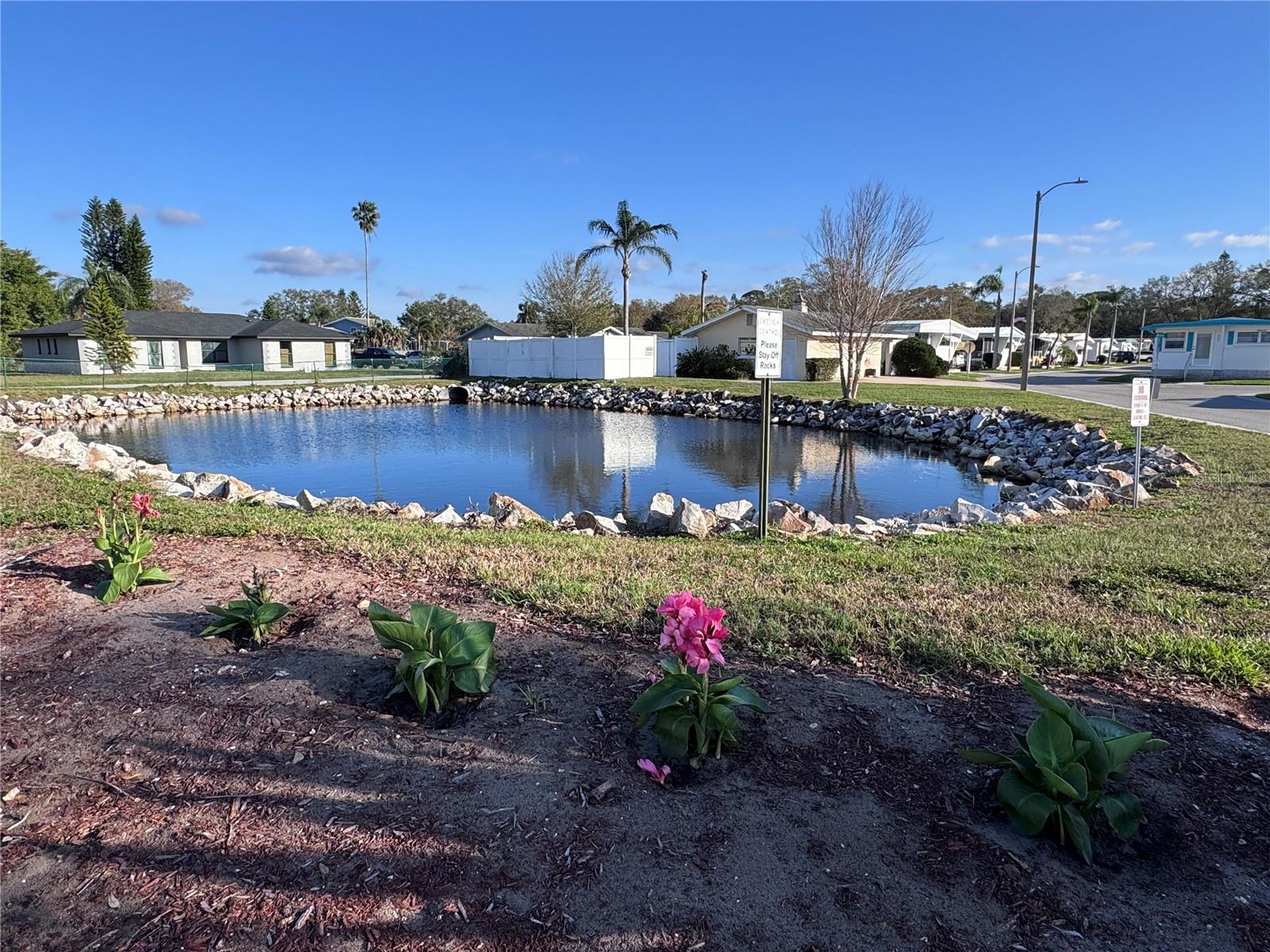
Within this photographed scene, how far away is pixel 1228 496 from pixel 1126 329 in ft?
241

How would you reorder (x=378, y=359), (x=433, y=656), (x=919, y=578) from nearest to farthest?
(x=433, y=656)
(x=919, y=578)
(x=378, y=359)

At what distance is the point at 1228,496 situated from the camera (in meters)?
7.78

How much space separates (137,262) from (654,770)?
64014 mm

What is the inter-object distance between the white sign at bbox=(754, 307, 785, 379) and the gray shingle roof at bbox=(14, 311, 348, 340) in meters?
42.6

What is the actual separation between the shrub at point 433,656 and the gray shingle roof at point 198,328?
44.0 metres

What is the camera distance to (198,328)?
139 feet

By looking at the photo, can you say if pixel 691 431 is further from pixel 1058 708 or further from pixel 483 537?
pixel 1058 708

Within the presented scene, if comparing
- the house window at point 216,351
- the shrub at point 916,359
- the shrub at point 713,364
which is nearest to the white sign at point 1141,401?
the shrub at point 713,364

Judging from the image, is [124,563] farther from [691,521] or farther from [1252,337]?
[1252,337]

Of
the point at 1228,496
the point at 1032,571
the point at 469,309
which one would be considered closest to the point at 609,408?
the point at 1228,496

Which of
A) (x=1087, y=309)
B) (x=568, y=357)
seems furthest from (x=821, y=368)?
(x=1087, y=309)

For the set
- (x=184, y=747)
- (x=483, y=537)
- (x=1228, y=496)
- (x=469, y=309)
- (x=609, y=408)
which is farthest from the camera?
(x=469, y=309)

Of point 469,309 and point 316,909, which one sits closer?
point 316,909

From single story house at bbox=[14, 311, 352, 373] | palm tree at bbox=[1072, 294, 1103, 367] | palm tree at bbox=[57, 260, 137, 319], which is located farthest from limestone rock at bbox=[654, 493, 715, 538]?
palm tree at bbox=[1072, 294, 1103, 367]
